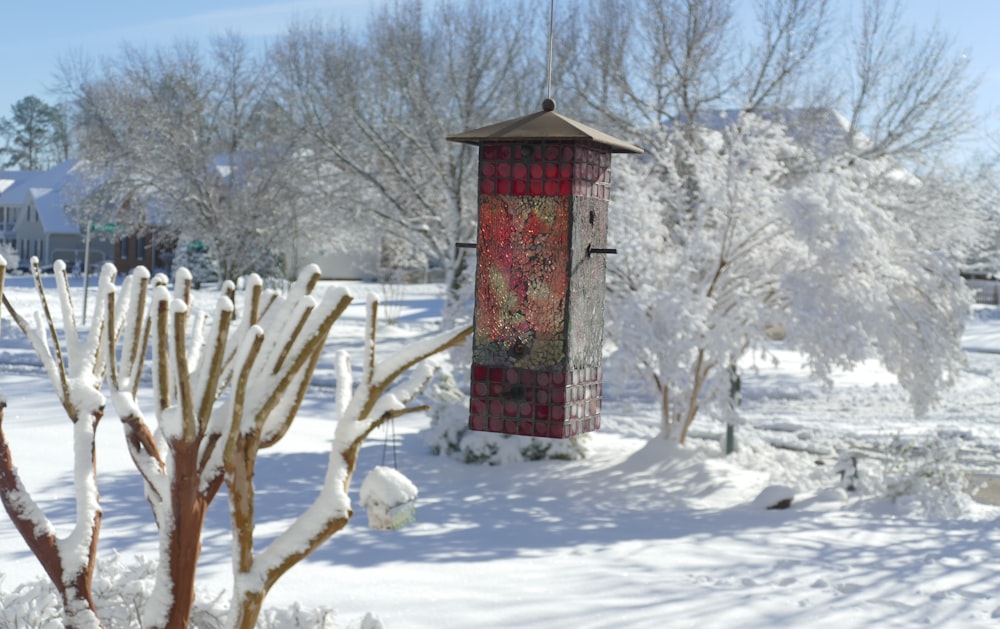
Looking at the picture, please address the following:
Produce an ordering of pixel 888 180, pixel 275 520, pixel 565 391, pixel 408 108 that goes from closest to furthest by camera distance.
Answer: pixel 565 391 → pixel 275 520 → pixel 888 180 → pixel 408 108

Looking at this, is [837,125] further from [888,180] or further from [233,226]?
[233,226]

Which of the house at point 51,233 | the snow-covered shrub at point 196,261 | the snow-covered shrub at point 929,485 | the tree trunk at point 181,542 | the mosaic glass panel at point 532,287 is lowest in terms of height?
the snow-covered shrub at point 929,485

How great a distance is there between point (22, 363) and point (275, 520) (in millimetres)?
13216

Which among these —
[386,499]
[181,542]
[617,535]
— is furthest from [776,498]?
[181,542]

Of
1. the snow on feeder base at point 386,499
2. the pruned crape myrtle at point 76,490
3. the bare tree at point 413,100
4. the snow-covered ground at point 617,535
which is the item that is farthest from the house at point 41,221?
the snow on feeder base at point 386,499

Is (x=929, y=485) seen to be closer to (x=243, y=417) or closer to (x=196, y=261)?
(x=243, y=417)

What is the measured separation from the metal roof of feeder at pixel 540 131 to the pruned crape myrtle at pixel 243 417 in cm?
77

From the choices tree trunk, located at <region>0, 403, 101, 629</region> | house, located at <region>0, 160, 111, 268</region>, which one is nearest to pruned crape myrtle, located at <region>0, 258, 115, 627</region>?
tree trunk, located at <region>0, 403, 101, 629</region>

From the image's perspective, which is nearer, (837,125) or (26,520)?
(26,520)

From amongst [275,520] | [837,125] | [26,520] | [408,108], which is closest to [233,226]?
[408,108]

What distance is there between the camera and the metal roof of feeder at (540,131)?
13.1 ft

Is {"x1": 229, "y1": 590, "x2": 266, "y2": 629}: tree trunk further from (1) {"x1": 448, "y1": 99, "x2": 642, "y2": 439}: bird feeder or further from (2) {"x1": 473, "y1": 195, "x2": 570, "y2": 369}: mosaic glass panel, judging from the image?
(2) {"x1": 473, "y1": 195, "x2": 570, "y2": 369}: mosaic glass panel

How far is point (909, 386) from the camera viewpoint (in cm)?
1299

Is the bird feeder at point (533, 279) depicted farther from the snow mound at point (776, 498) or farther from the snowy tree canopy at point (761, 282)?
the snowy tree canopy at point (761, 282)
